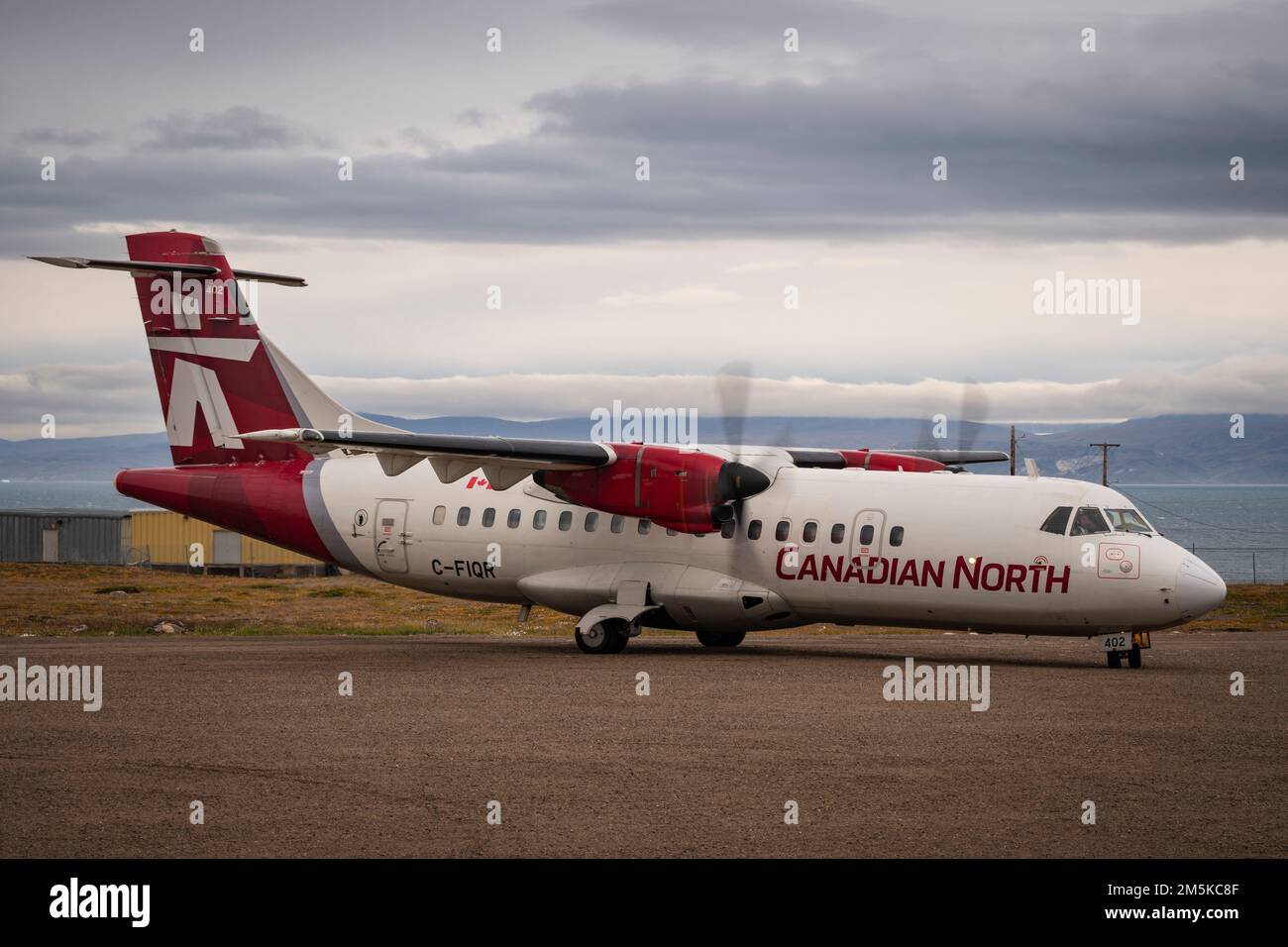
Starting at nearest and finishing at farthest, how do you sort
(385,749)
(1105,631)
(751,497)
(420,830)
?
1. (420,830)
2. (385,749)
3. (1105,631)
4. (751,497)

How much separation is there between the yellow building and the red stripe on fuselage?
4354cm

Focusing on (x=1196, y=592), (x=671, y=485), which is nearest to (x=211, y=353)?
(x=671, y=485)

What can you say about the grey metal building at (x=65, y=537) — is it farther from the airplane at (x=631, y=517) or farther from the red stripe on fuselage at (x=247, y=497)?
the red stripe on fuselage at (x=247, y=497)

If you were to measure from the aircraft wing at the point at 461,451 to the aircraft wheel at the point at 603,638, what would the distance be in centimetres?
294

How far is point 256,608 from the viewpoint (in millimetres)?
50000

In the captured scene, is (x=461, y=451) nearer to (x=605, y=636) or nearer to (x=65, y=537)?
(x=605, y=636)

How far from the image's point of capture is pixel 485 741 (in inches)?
637

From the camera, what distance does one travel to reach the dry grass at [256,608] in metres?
39.5

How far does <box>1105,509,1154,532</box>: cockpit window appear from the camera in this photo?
23.5 m

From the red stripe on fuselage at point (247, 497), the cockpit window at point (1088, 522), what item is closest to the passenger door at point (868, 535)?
the cockpit window at point (1088, 522)
